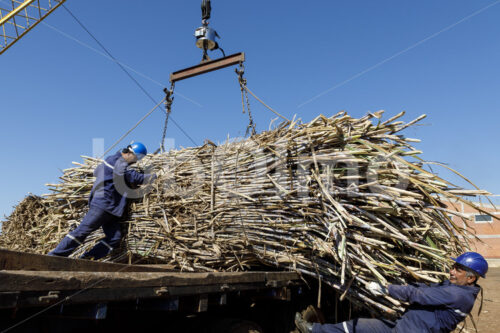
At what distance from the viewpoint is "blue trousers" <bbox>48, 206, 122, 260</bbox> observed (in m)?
3.84

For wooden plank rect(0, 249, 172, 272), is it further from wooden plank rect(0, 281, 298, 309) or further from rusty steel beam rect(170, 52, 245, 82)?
rusty steel beam rect(170, 52, 245, 82)

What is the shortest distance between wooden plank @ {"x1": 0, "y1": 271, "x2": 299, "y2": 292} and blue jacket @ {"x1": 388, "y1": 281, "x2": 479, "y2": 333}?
52.9 inches

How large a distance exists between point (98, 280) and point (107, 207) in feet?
7.68

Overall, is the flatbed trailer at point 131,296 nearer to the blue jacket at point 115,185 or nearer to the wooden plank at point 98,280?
the wooden plank at point 98,280

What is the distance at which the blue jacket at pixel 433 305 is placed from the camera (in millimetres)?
2734

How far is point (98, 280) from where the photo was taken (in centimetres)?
165

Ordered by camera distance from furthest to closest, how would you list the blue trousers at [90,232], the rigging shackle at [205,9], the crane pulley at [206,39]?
the rigging shackle at [205,9], the crane pulley at [206,39], the blue trousers at [90,232]

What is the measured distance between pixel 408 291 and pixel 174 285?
6.00 ft

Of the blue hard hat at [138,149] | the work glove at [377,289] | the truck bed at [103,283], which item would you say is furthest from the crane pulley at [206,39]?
the work glove at [377,289]

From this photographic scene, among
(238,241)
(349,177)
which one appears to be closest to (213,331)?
(238,241)

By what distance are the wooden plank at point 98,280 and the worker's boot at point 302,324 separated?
3.41 feet

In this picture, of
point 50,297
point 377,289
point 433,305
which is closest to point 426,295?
point 433,305

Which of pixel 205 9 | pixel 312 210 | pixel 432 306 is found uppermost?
pixel 205 9

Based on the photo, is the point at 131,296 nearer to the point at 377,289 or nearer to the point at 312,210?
the point at 312,210
